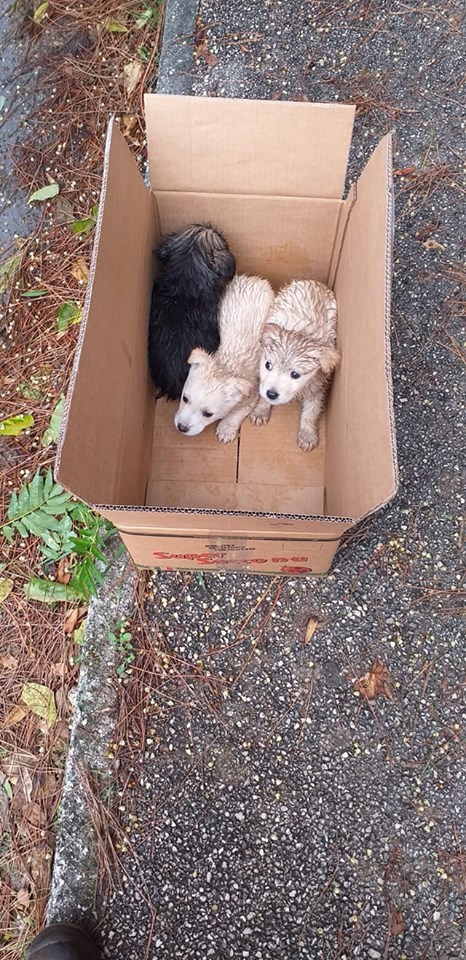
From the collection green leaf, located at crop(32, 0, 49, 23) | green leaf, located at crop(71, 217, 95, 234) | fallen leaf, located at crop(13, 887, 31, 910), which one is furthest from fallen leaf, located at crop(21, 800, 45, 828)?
green leaf, located at crop(32, 0, 49, 23)

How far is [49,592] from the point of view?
2.84m

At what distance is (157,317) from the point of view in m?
2.78

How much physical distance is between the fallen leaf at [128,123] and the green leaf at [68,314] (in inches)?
45.1

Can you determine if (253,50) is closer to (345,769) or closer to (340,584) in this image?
(340,584)

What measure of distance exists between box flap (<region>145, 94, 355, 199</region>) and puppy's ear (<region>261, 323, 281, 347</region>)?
0.53 metres

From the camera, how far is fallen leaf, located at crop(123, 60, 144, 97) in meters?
3.75

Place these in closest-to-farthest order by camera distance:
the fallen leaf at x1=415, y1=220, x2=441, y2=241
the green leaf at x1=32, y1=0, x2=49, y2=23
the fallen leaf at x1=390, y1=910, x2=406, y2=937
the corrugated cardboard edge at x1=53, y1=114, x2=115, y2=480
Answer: the corrugated cardboard edge at x1=53, y1=114, x2=115, y2=480
the fallen leaf at x1=390, y1=910, x2=406, y2=937
the fallen leaf at x1=415, y1=220, x2=441, y2=241
the green leaf at x1=32, y1=0, x2=49, y2=23

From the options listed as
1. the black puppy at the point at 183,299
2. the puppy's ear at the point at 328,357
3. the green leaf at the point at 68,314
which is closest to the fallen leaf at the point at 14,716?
the black puppy at the point at 183,299

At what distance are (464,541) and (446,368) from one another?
2.67ft

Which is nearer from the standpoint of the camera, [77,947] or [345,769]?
[77,947]

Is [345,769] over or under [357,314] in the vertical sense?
under

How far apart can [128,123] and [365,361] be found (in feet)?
7.88

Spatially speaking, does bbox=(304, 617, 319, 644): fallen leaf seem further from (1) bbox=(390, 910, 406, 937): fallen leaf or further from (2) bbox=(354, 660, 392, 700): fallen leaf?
(1) bbox=(390, 910, 406, 937): fallen leaf

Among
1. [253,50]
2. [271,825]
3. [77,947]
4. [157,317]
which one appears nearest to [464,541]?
[271,825]
